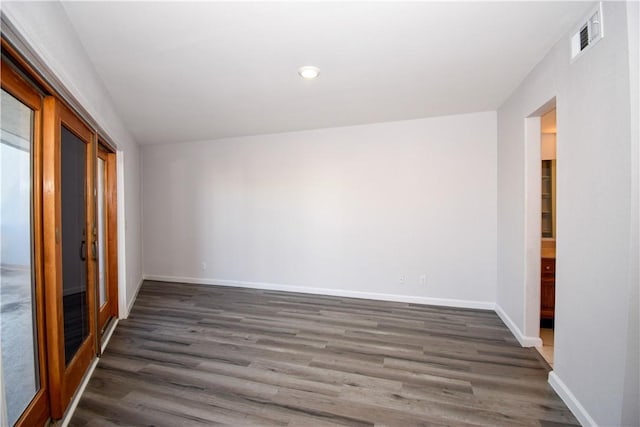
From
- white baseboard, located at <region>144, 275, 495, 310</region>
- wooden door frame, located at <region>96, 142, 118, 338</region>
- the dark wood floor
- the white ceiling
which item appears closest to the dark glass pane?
the dark wood floor

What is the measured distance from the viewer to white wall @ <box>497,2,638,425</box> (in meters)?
1.52

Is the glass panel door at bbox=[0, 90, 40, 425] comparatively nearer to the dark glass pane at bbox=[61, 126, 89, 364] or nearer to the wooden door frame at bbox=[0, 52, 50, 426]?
the wooden door frame at bbox=[0, 52, 50, 426]

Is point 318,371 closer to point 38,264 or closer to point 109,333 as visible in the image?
point 38,264

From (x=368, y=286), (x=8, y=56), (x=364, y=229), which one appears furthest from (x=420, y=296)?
(x=8, y=56)

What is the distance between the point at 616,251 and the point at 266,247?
4.18 metres

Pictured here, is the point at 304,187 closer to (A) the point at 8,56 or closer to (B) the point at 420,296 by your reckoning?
(B) the point at 420,296

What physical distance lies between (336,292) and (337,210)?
49.9 inches

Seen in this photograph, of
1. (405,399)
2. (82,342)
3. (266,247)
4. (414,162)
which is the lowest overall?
(405,399)

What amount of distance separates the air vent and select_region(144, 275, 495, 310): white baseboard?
3.00m

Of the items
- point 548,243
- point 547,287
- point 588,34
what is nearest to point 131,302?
point 547,287

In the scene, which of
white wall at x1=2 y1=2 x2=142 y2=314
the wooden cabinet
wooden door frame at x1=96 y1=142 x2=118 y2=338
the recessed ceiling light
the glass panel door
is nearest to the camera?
white wall at x1=2 y1=2 x2=142 y2=314

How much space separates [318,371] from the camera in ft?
8.18

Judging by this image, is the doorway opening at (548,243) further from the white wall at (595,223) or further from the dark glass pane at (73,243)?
the dark glass pane at (73,243)

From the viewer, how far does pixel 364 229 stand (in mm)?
4379
